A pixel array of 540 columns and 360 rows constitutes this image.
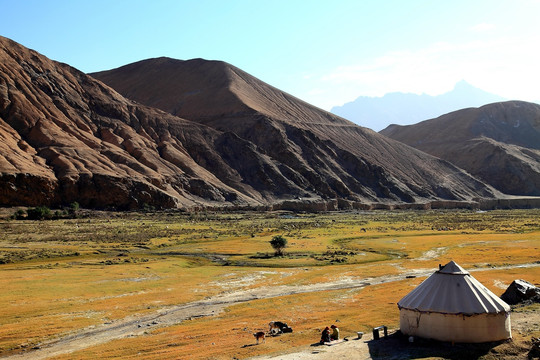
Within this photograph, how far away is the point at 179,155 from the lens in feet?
495

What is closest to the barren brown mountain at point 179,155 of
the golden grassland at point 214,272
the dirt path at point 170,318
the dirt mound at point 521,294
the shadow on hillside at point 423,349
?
the golden grassland at point 214,272

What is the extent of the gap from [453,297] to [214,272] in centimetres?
2831

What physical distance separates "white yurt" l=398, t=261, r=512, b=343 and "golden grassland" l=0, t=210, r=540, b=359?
3069mm

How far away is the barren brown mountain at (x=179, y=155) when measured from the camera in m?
120

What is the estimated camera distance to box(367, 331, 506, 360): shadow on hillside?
22.9 m

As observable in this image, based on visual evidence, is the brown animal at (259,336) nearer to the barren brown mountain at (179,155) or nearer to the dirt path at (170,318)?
the dirt path at (170,318)

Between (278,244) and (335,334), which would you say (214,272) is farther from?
(335,334)

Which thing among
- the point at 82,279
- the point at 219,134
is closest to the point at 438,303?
the point at 82,279

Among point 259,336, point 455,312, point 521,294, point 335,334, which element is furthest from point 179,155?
point 455,312

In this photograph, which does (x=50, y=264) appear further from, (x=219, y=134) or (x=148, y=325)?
(x=219, y=134)

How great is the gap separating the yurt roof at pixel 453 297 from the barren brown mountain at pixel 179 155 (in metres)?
99.9

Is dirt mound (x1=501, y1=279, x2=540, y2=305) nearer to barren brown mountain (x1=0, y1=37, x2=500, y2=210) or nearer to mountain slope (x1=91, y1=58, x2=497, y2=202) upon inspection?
barren brown mountain (x1=0, y1=37, x2=500, y2=210)

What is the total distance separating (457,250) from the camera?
214 feet

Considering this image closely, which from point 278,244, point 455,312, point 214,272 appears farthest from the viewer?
point 278,244
